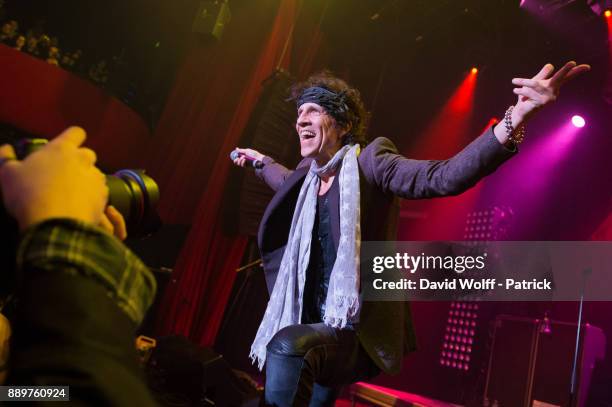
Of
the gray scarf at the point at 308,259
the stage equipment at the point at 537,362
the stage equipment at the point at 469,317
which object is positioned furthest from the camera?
the stage equipment at the point at 469,317

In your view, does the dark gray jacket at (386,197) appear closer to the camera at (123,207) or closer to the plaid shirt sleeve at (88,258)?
the camera at (123,207)

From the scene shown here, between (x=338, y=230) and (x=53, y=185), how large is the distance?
1.62m

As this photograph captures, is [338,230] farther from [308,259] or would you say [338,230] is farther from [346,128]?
[346,128]

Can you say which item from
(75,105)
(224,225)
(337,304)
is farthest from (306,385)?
(75,105)

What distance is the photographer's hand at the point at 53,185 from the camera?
0.45 metres

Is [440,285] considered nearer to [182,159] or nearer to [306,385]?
[182,159]

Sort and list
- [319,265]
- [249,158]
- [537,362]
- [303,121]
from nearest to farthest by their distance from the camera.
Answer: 1. [319,265]
2. [303,121]
3. [249,158]
4. [537,362]

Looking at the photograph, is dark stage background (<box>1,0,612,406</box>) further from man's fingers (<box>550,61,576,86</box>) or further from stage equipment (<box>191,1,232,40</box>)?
man's fingers (<box>550,61,576,86</box>)

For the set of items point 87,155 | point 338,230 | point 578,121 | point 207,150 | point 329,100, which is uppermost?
point 578,121

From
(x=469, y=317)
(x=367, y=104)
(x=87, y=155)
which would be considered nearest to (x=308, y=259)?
(x=87, y=155)

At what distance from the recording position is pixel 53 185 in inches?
18.1

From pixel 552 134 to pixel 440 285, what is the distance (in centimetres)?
243

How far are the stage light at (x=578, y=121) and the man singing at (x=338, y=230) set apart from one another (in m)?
4.27

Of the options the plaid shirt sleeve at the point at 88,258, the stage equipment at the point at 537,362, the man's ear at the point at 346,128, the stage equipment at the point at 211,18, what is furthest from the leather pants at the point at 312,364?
the stage equipment at the point at 211,18
